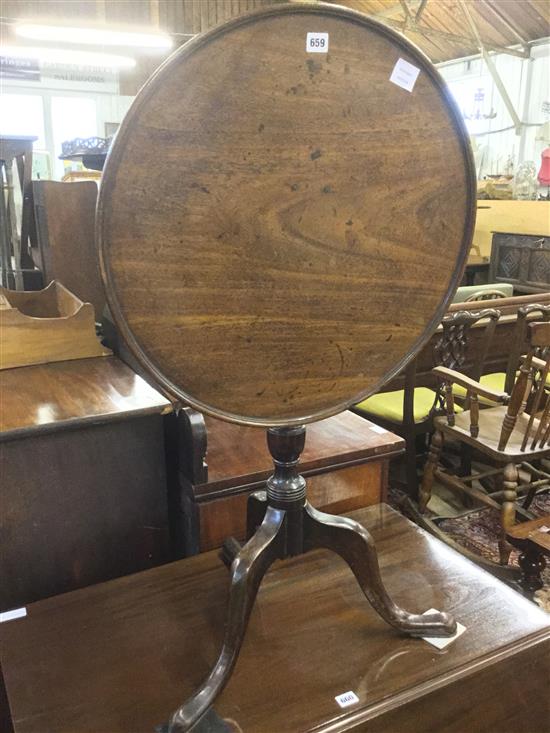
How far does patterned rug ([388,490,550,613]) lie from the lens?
7.34ft

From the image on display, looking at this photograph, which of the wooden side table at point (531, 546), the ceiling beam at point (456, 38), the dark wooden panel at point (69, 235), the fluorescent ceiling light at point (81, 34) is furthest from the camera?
the ceiling beam at point (456, 38)

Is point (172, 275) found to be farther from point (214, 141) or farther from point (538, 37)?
point (538, 37)

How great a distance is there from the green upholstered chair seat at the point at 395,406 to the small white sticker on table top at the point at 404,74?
1.72m

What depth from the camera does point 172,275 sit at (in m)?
0.70

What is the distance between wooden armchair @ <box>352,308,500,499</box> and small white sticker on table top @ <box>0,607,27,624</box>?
151cm

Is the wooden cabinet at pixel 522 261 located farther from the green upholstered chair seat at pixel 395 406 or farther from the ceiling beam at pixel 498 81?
the green upholstered chair seat at pixel 395 406

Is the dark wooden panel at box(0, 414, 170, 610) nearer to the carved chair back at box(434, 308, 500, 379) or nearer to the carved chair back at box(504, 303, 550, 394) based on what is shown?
the carved chair back at box(434, 308, 500, 379)

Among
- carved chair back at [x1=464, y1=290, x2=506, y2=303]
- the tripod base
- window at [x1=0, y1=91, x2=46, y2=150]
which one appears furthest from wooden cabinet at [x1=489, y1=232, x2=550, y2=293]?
window at [x1=0, y1=91, x2=46, y2=150]

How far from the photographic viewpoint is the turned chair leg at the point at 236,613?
2.87ft

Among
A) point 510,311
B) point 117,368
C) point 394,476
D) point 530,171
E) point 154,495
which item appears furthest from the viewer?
point 530,171

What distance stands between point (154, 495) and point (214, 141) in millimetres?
795

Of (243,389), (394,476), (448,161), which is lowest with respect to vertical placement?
(394,476)

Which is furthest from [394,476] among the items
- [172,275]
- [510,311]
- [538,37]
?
[538,37]

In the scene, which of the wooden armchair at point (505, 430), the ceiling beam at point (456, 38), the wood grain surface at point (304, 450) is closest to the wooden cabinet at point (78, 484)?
the wood grain surface at point (304, 450)
